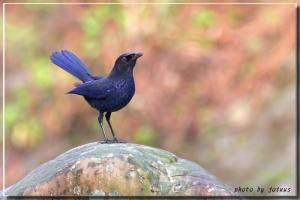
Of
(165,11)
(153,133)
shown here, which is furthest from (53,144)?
(165,11)

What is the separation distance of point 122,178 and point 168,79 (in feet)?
21.2

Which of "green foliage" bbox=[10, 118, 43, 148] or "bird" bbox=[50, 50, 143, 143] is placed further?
"green foliage" bbox=[10, 118, 43, 148]

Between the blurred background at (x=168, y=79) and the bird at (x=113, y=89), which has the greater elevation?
the blurred background at (x=168, y=79)

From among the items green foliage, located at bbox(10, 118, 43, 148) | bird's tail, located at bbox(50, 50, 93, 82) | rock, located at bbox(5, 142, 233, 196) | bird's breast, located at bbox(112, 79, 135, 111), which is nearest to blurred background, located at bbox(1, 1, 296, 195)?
green foliage, located at bbox(10, 118, 43, 148)

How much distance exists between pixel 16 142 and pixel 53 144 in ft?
2.10

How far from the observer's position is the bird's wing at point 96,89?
509cm

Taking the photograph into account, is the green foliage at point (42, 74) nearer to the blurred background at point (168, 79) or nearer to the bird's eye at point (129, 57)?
the blurred background at point (168, 79)

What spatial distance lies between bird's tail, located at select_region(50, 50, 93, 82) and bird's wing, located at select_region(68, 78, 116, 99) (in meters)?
0.37

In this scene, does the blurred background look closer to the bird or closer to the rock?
the bird

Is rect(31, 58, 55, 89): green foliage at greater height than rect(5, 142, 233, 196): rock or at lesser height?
greater

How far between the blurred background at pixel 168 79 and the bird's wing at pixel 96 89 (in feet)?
15.6

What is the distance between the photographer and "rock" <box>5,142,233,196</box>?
4355 millimetres

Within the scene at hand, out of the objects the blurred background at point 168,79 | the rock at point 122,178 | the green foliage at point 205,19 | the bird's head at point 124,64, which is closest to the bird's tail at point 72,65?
the bird's head at point 124,64

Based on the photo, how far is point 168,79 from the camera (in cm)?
1077
